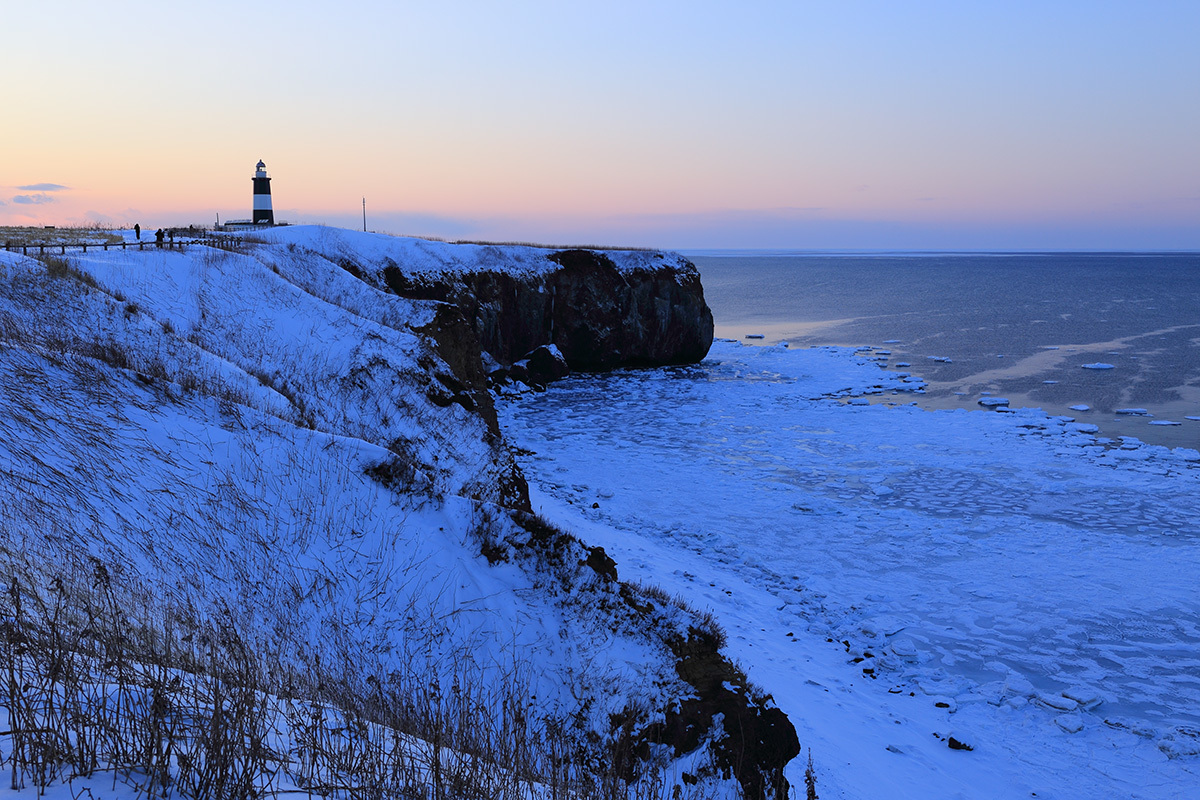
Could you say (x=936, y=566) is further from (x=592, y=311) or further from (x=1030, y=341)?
(x=1030, y=341)

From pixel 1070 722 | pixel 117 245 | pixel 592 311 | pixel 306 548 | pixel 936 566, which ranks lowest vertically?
pixel 1070 722

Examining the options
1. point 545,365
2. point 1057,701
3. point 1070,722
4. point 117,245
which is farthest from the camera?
point 545,365

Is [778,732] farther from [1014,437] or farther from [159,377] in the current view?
[1014,437]

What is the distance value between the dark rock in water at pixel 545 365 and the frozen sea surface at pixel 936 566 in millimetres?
8866

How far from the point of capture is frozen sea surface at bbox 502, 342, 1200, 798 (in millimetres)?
9781

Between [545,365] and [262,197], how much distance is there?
1909cm

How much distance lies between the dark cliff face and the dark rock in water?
1.57 meters

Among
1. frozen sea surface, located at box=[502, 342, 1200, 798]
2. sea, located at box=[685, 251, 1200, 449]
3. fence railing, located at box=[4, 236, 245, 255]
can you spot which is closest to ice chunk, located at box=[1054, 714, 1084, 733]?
frozen sea surface, located at box=[502, 342, 1200, 798]

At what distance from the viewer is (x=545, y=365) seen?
37500mm

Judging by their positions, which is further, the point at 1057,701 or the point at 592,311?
the point at 592,311

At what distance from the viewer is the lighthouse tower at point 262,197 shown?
40.6 m

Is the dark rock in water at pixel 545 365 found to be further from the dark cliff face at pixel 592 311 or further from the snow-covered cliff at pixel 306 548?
the snow-covered cliff at pixel 306 548

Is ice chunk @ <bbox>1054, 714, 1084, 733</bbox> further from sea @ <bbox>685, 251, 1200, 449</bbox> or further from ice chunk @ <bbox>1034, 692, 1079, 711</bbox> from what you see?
sea @ <bbox>685, 251, 1200, 449</bbox>

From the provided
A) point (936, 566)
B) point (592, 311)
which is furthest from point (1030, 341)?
point (936, 566)
